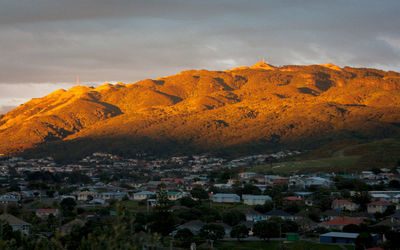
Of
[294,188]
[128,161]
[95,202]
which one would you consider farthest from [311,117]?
[95,202]

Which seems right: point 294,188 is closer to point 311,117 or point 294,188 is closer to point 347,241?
point 347,241

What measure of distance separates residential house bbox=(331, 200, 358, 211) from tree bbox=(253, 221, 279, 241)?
1657 cm

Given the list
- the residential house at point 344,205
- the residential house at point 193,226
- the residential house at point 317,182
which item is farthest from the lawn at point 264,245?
the residential house at point 317,182

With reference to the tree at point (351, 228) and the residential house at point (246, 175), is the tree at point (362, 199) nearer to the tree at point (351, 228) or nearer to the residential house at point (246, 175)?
the tree at point (351, 228)

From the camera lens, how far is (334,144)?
148 m

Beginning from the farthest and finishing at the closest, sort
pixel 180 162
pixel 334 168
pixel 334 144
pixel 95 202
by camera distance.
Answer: pixel 180 162
pixel 334 144
pixel 334 168
pixel 95 202

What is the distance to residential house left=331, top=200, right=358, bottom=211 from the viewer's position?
6731cm

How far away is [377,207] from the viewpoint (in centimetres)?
6650

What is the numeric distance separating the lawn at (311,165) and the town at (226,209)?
494 centimetres

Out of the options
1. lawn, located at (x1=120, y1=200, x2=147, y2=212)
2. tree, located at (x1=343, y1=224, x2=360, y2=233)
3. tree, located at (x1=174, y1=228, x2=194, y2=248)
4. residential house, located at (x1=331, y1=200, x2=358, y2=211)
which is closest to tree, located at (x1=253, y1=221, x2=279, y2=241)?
tree, located at (x1=174, y1=228, x2=194, y2=248)

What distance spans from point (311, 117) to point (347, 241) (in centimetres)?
14741

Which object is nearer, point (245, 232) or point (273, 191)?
point (245, 232)

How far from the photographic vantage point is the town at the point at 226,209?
49.1 meters

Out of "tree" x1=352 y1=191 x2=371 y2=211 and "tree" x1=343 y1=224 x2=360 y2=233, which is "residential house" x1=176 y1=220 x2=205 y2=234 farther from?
"tree" x1=352 y1=191 x2=371 y2=211
